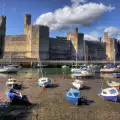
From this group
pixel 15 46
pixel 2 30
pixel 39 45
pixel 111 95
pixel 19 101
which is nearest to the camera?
pixel 19 101

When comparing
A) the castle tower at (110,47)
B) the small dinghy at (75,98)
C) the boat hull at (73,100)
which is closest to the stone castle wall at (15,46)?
the castle tower at (110,47)

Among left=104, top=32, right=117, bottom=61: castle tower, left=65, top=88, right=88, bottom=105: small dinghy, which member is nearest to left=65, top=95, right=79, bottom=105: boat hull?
left=65, top=88, right=88, bottom=105: small dinghy

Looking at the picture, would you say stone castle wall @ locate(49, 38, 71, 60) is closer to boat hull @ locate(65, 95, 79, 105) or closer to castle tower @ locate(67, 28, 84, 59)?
castle tower @ locate(67, 28, 84, 59)

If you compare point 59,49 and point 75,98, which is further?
point 59,49

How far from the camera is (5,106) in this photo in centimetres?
1452

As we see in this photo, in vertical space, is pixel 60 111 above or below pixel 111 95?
below

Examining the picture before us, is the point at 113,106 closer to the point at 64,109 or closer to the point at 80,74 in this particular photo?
the point at 64,109

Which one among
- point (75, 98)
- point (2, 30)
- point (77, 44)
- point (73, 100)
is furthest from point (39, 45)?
point (75, 98)

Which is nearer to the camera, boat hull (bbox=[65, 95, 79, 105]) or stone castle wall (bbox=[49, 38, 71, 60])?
boat hull (bbox=[65, 95, 79, 105])

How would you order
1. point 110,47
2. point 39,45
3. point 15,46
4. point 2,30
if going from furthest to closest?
point 110,47, point 2,30, point 15,46, point 39,45

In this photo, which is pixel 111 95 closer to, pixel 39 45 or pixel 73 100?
pixel 73 100

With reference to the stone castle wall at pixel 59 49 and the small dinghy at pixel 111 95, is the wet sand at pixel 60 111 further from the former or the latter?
the stone castle wall at pixel 59 49

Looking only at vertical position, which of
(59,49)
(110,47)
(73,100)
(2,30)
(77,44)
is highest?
(2,30)

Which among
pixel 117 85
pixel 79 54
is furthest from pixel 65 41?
→ pixel 117 85
